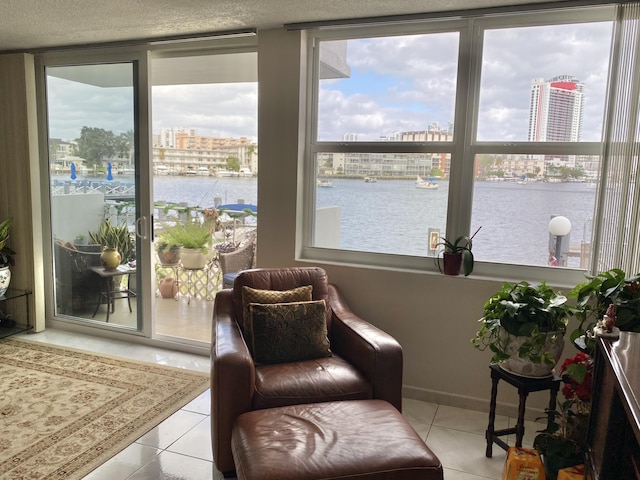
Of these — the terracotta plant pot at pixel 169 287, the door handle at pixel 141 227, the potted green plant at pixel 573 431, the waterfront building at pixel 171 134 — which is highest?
the waterfront building at pixel 171 134

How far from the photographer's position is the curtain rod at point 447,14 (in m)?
2.69

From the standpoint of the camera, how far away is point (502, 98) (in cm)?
301

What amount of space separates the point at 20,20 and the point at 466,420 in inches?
151

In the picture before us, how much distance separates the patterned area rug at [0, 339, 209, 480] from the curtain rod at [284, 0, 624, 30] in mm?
2527

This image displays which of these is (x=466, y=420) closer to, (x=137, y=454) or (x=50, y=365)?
(x=137, y=454)

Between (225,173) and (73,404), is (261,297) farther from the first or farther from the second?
(225,173)

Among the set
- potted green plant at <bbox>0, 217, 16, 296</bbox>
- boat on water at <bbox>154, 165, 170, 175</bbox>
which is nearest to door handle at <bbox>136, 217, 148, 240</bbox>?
boat on water at <bbox>154, 165, 170, 175</bbox>

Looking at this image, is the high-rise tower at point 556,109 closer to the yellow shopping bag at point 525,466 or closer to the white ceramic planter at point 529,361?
the white ceramic planter at point 529,361

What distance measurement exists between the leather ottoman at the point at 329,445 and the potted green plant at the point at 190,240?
2.92 metres

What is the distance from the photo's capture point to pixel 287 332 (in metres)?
2.64

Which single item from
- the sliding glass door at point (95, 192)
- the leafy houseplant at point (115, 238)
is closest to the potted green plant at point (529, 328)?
the sliding glass door at point (95, 192)

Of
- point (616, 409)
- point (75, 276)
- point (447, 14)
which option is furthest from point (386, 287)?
point (75, 276)

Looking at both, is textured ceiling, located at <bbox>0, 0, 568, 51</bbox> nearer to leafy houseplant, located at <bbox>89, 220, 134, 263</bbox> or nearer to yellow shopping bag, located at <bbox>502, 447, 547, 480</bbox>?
leafy houseplant, located at <bbox>89, 220, 134, 263</bbox>

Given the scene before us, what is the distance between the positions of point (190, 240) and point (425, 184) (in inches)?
103
